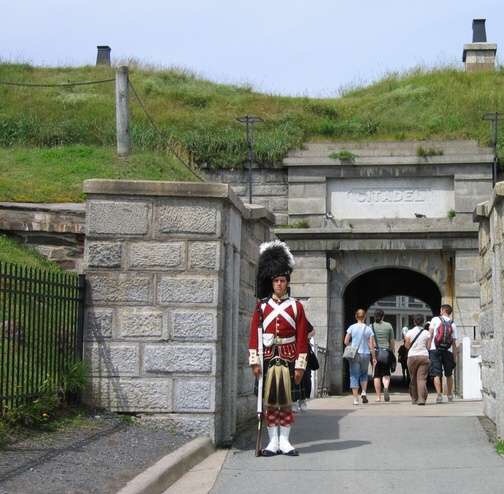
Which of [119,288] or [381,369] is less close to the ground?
[119,288]

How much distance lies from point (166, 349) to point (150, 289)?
622 millimetres

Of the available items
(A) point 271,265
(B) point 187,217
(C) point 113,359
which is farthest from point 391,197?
(C) point 113,359

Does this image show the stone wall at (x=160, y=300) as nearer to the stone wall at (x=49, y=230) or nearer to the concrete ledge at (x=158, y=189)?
the concrete ledge at (x=158, y=189)

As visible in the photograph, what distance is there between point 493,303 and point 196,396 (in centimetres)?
321

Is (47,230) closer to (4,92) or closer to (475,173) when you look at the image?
(475,173)

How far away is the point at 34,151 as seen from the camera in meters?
23.6

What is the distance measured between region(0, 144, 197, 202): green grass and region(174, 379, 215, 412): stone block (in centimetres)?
763

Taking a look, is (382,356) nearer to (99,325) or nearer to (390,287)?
(99,325)

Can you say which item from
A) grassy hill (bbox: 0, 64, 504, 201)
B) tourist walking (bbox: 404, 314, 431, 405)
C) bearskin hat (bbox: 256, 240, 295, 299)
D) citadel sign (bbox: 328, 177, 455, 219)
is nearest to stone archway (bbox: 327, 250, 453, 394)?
citadel sign (bbox: 328, 177, 455, 219)

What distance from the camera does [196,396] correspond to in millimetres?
10414

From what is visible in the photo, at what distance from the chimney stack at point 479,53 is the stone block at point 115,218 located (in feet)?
78.9

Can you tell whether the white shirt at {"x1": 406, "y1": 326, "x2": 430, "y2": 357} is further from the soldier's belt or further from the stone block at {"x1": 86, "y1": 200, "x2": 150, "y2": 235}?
the stone block at {"x1": 86, "y1": 200, "x2": 150, "y2": 235}

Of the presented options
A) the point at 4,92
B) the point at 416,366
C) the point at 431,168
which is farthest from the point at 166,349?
the point at 4,92

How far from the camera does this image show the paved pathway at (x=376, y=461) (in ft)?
27.9
